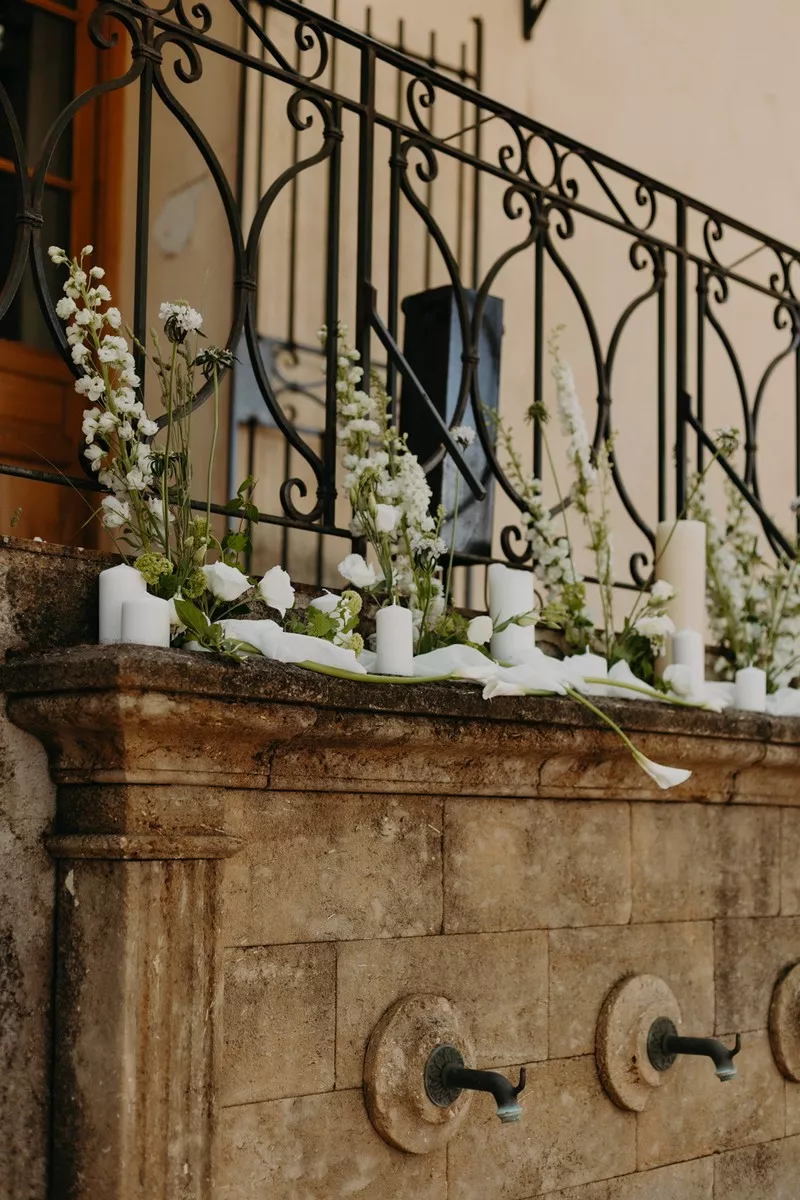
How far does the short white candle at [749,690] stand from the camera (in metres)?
3.34

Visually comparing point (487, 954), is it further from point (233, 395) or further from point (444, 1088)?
point (233, 395)

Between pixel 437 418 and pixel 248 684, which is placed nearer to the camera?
pixel 248 684

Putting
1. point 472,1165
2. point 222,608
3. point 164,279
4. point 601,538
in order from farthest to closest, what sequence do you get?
1. point 164,279
2. point 601,538
3. point 472,1165
4. point 222,608

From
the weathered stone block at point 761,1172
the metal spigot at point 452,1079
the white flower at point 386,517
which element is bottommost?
the weathered stone block at point 761,1172

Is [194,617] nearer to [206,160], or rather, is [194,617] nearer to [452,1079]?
[206,160]

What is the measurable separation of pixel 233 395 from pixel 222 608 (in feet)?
6.12

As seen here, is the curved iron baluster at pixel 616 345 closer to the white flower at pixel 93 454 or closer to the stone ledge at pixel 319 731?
the stone ledge at pixel 319 731

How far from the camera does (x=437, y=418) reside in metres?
2.87

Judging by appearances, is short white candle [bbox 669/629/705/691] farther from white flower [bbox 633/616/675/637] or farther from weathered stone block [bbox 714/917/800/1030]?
weathered stone block [bbox 714/917/800/1030]

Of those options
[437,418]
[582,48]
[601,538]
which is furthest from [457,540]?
[582,48]

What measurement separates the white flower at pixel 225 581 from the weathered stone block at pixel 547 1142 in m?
1.11

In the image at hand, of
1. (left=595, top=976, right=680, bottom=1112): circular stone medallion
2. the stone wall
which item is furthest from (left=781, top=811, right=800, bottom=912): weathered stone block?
(left=595, top=976, right=680, bottom=1112): circular stone medallion

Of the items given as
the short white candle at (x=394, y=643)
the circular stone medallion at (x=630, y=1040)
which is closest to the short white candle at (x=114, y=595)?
the short white candle at (x=394, y=643)

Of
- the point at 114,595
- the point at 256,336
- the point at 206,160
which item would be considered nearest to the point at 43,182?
the point at 206,160
